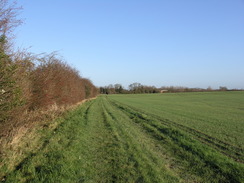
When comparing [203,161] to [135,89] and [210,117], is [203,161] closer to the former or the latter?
[210,117]

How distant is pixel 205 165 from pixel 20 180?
210 inches

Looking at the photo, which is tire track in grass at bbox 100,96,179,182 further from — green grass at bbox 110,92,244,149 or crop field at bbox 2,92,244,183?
green grass at bbox 110,92,244,149

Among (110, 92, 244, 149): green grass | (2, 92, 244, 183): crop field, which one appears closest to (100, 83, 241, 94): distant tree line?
(110, 92, 244, 149): green grass

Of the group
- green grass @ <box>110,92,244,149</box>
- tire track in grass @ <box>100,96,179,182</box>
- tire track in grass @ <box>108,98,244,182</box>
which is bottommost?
green grass @ <box>110,92,244,149</box>

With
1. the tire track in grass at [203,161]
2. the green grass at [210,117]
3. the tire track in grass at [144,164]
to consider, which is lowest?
the green grass at [210,117]

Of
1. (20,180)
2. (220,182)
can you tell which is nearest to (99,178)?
(20,180)

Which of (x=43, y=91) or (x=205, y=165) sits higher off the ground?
(x=43, y=91)

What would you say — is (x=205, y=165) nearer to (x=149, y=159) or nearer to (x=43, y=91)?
(x=149, y=159)

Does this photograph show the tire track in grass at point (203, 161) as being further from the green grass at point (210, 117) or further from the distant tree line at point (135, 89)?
the distant tree line at point (135, 89)

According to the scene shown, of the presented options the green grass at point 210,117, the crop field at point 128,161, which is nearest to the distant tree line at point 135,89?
the green grass at point 210,117

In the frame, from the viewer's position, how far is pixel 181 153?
6.85 metres

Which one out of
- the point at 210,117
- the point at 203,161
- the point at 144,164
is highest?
the point at 144,164

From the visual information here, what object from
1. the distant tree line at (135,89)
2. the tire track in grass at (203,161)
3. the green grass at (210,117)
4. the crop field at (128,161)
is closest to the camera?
the crop field at (128,161)

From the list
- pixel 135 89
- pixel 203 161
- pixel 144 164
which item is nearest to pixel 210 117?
pixel 203 161
